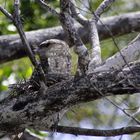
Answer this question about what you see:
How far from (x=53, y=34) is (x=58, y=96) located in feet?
7.32

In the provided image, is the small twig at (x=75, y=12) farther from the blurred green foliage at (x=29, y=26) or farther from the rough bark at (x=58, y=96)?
the blurred green foliage at (x=29, y=26)

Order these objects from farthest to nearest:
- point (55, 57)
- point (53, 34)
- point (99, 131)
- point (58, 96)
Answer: point (53, 34), point (55, 57), point (99, 131), point (58, 96)

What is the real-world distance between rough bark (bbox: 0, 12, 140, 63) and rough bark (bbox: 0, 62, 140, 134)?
172cm

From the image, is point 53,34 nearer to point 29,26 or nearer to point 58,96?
Result: point 29,26

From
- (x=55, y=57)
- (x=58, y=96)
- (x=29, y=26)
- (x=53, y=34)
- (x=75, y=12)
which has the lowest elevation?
(x=29, y=26)

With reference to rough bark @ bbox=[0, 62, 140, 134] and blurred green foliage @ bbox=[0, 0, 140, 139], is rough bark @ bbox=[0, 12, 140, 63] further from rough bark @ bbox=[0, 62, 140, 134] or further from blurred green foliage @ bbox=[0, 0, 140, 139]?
rough bark @ bbox=[0, 62, 140, 134]

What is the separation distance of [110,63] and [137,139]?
73 cm

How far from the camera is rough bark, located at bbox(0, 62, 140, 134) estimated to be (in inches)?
128

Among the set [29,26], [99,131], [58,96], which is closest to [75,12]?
[58,96]

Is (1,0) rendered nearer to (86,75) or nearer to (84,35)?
(84,35)

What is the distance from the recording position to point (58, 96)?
11.1 feet

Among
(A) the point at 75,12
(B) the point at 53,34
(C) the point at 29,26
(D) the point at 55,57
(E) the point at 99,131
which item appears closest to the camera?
(E) the point at 99,131

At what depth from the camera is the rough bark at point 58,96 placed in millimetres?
3262

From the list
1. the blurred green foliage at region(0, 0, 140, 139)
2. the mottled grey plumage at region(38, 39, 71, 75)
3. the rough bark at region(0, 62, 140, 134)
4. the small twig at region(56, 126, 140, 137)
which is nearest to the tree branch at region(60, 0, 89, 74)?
the rough bark at region(0, 62, 140, 134)
